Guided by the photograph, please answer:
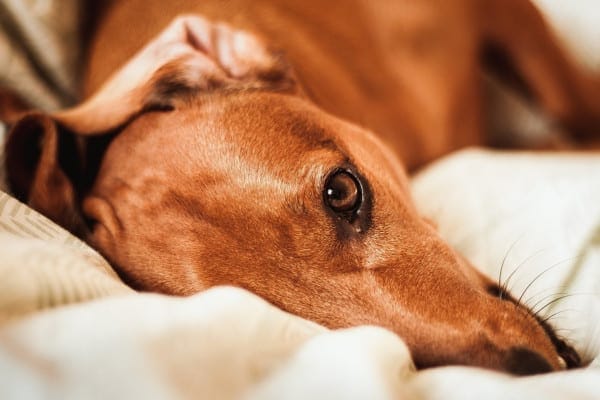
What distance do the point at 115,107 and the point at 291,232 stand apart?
1.61 feet

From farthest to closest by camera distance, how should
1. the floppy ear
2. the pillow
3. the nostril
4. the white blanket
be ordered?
the floppy ear, the pillow, the nostril, the white blanket

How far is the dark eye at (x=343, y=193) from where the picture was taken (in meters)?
0.98

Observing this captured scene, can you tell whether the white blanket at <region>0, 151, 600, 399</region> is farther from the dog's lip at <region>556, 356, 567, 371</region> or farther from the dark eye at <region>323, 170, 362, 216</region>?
the dark eye at <region>323, 170, 362, 216</region>

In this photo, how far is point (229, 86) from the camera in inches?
47.6

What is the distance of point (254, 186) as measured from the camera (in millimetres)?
961

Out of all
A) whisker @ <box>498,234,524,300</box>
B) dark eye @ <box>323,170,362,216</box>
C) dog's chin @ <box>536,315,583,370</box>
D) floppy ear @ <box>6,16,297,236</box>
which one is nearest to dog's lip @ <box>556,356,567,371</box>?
dog's chin @ <box>536,315,583,370</box>

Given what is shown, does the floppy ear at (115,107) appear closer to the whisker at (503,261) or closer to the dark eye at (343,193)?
the dark eye at (343,193)

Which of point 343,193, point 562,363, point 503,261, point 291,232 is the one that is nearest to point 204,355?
point 291,232

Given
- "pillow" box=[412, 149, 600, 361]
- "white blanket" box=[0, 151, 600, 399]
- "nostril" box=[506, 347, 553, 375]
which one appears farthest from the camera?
"pillow" box=[412, 149, 600, 361]

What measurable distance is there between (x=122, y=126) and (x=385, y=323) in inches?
26.7

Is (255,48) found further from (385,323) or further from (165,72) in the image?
(385,323)

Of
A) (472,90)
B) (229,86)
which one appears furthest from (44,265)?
(472,90)

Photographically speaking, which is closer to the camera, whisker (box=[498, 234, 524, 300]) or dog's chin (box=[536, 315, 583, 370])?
dog's chin (box=[536, 315, 583, 370])

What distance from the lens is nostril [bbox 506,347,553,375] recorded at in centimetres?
80
